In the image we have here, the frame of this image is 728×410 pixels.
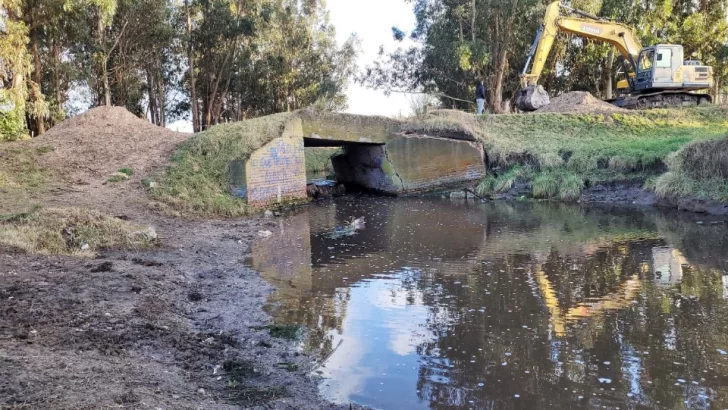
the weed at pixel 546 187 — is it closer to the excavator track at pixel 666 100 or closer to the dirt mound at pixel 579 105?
the dirt mound at pixel 579 105

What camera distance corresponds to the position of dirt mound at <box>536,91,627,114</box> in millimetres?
22500

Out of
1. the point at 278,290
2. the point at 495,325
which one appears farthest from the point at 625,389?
the point at 278,290

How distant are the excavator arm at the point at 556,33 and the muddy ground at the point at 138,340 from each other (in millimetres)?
19060

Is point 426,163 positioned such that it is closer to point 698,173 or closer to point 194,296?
point 698,173

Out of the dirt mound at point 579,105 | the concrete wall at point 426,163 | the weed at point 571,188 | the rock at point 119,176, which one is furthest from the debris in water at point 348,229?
the dirt mound at point 579,105

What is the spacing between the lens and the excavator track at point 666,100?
76.3 ft

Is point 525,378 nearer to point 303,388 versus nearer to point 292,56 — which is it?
point 303,388

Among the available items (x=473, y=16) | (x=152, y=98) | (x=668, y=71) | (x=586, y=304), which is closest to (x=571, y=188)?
(x=668, y=71)

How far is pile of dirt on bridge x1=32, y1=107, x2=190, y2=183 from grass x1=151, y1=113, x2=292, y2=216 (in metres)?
0.85

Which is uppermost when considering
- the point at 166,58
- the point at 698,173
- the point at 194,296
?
the point at 166,58

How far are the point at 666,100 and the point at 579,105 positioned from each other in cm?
384

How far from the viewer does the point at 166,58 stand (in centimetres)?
3403

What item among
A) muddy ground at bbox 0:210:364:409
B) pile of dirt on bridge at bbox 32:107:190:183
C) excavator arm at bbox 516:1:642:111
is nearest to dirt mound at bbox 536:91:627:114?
excavator arm at bbox 516:1:642:111

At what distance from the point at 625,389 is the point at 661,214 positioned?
11986 millimetres
